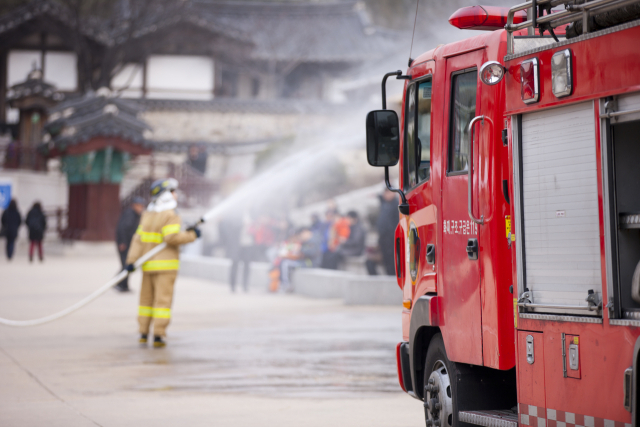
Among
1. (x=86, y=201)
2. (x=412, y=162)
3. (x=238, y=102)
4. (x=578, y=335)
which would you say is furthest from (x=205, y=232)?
(x=578, y=335)

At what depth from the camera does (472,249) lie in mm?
5305

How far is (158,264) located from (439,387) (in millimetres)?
6129

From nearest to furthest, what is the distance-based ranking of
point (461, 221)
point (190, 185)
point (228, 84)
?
point (461, 221) → point (190, 185) → point (228, 84)

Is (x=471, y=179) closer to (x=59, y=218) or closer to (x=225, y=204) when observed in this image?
(x=225, y=204)

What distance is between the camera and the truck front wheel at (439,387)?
5.55 m

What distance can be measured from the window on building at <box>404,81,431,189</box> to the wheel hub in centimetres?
130

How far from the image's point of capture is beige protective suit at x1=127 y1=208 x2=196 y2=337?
11.1m

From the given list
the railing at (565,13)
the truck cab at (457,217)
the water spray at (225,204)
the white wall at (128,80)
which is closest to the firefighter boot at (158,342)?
the water spray at (225,204)

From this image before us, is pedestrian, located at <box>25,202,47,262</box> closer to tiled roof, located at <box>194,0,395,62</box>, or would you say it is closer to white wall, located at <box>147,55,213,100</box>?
white wall, located at <box>147,55,213,100</box>

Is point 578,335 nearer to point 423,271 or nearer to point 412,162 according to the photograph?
point 423,271

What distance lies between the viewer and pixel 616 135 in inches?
164

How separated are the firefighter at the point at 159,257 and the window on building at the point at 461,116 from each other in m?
5.79

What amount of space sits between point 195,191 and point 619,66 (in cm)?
3438

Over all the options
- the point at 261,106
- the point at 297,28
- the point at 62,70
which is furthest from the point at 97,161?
the point at 297,28
